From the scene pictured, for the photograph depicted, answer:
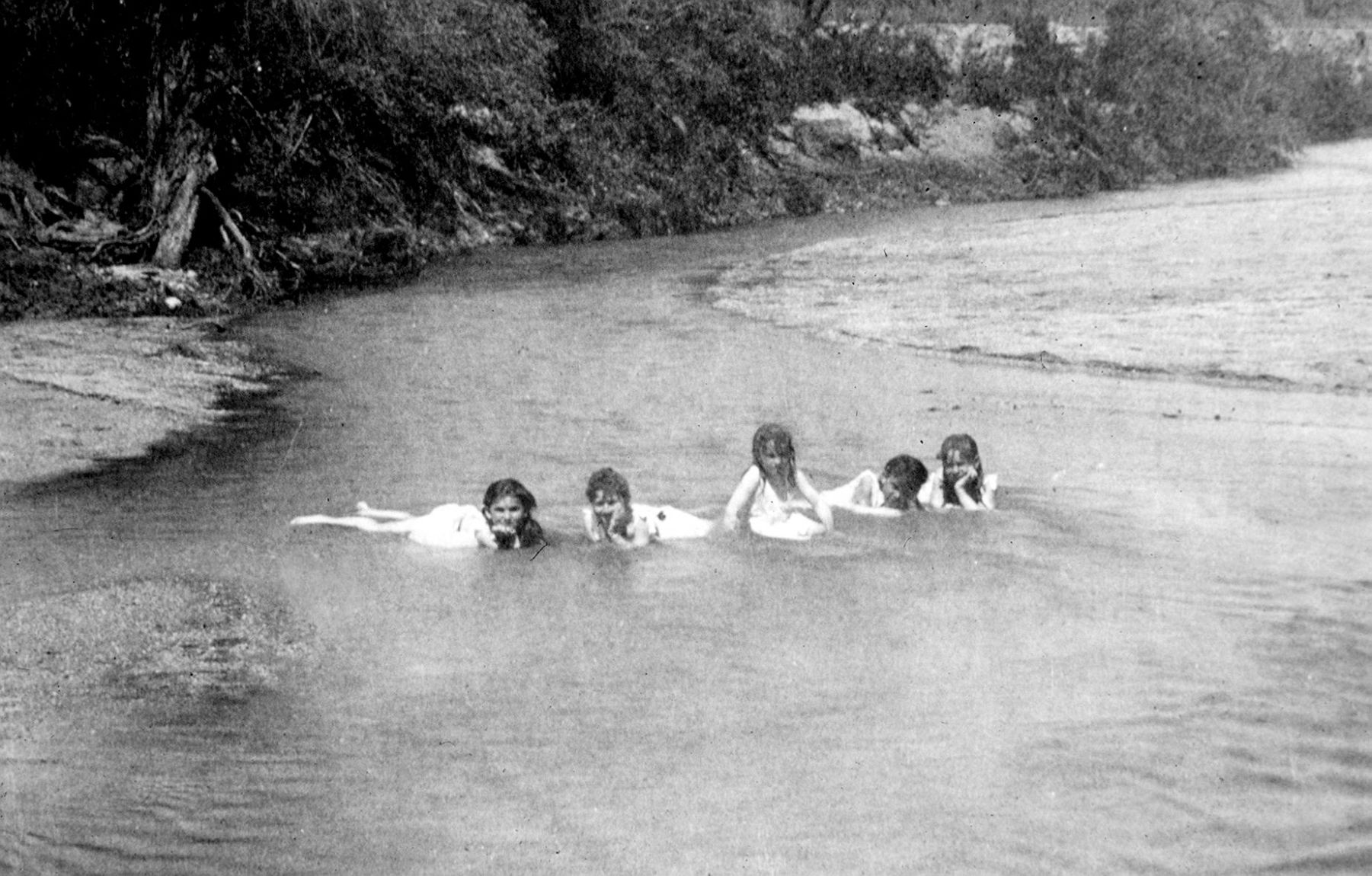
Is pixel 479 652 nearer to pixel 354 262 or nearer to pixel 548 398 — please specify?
pixel 548 398

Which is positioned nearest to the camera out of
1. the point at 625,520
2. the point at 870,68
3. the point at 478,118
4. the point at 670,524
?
the point at 625,520

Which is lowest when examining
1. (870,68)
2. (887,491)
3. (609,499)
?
(609,499)

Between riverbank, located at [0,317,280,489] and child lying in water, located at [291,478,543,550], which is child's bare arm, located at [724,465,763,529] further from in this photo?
riverbank, located at [0,317,280,489]

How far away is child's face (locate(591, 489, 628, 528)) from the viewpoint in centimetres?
934

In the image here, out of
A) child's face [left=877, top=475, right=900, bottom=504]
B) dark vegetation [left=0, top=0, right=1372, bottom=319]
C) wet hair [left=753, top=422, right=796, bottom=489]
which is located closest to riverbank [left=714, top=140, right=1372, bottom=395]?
child's face [left=877, top=475, right=900, bottom=504]

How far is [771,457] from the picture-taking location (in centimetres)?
962

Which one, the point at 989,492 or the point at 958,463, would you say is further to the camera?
the point at 989,492

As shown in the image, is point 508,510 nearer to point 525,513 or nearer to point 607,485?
point 525,513

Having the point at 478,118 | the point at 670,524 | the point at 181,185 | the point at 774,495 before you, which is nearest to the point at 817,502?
the point at 774,495

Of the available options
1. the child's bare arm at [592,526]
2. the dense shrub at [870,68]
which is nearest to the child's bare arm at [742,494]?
the child's bare arm at [592,526]

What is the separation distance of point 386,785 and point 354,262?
17.3 m

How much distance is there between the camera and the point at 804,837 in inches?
217

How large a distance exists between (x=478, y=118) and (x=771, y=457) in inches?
722

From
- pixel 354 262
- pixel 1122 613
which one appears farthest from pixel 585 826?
pixel 354 262
